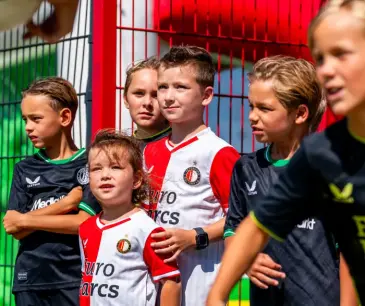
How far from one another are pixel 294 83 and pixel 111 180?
0.94 m

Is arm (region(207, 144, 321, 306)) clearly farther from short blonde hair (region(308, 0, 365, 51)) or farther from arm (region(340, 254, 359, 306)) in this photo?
arm (region(340, 254, 359, 306))

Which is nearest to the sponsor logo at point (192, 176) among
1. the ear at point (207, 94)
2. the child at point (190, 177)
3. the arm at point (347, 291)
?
the child at point (190, 177)

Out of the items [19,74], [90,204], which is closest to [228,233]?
[90,204]

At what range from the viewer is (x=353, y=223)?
3.05 m

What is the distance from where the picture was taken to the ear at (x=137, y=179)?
15.5 feet

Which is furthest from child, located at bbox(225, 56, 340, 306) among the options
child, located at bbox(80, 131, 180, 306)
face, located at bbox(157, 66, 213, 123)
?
face, located at bbox(157, 66, 213, 123)

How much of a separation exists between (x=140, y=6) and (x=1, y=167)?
176 centimetres

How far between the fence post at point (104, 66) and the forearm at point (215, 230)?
3.55ft

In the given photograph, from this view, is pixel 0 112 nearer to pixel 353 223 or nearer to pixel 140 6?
pixel 140 6

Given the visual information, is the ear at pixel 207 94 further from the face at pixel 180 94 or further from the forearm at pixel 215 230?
the forearm at pixel 215 230

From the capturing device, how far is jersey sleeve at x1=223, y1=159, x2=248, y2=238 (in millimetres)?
4340

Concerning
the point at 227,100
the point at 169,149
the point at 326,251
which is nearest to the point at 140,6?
the point at 227,100

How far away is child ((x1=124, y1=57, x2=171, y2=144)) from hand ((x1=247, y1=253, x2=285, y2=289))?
1.12 meters

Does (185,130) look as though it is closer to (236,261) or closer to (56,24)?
(236,261)
